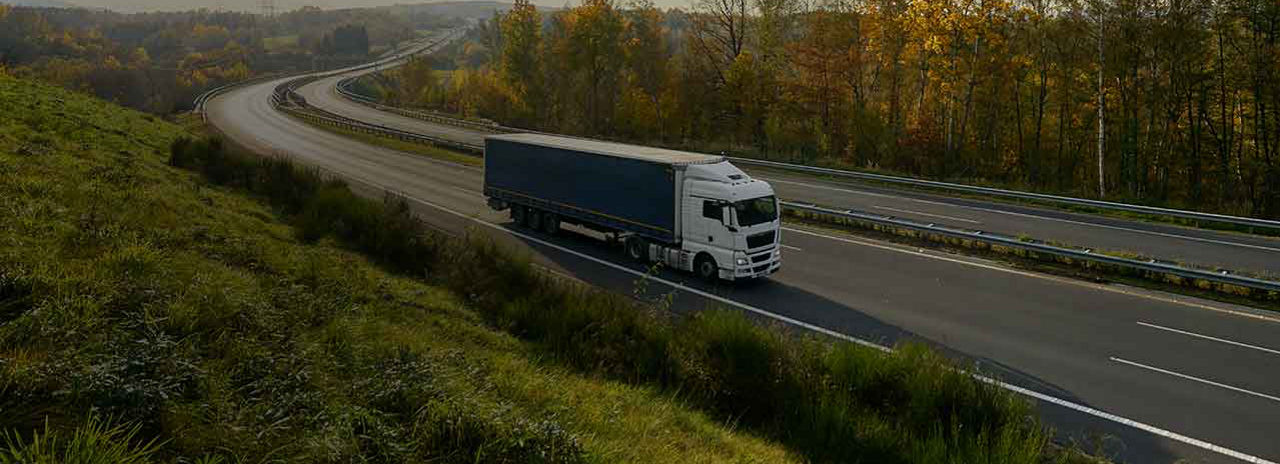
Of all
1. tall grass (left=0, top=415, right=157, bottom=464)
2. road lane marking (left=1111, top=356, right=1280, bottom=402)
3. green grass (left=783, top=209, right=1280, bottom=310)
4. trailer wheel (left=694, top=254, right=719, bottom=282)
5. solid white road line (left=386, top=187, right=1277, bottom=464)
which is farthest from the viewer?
trailer wheel (left=694, top=254, right=719, bottom=282)

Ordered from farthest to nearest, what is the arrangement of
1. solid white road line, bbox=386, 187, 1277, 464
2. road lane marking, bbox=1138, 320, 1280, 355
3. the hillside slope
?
road lane marking, bbox=1138, 320, 1280, 355
solid white road line, bbox=386, 187, 1277, 464
the hillside slope

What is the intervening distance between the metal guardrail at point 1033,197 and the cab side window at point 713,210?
55.9 ft

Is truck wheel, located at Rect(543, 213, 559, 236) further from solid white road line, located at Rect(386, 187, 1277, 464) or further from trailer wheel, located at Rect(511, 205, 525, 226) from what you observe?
trailer wheel, located at Rect(511, 205, 525, 226)

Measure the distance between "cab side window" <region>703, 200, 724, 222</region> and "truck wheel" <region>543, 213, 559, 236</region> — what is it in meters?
7.26

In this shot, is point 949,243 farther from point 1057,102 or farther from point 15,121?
point 15,121

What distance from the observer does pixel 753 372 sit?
11.1 meters

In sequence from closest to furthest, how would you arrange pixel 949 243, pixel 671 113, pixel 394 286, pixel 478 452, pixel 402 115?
pixel 478 452 < pixel 394 286 < pixel 949 243 < pixel 671 113 < pixel 402 115

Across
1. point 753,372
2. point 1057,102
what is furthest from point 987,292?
point 1057,102

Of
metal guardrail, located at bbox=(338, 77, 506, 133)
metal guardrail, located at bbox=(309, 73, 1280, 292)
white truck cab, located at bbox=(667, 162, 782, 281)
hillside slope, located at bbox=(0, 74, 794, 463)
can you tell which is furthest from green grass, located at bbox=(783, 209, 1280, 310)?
metal guardrail, located at bbox=(338, 77, 506, 133)

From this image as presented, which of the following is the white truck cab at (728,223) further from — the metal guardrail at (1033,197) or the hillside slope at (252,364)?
the metal guardrail at (1033,197)

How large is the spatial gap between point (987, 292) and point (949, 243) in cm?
516

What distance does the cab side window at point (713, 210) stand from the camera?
1877 centimetres

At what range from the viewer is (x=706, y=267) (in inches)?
764

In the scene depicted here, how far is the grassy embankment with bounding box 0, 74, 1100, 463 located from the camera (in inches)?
255
